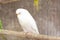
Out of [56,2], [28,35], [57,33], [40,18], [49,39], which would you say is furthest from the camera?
[56,2]

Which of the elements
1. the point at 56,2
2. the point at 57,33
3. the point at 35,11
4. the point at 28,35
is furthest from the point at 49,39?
the point at 56,2

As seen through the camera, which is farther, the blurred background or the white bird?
the blurred background

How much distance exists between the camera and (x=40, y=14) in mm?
3014

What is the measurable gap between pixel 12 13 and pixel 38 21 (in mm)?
458

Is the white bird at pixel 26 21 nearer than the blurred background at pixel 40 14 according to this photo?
Yes

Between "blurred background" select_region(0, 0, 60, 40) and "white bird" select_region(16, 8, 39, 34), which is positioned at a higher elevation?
"white bird" select_region(16, 8, 39, 34)

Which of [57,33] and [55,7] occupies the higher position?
[55,7]

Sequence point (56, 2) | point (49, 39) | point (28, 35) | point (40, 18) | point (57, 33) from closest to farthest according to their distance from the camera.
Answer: point (49, 39), point (28, 35), point (57, 33), point (40, 18), point (56, 2)

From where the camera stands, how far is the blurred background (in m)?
2.88

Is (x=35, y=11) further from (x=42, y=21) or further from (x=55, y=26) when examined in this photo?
(x=55, y=26)

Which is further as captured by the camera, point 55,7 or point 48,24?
point 55,7

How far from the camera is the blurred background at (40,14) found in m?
2.88

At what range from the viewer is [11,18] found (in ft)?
10.00

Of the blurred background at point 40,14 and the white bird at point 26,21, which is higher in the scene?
the white bird at point 26,21
